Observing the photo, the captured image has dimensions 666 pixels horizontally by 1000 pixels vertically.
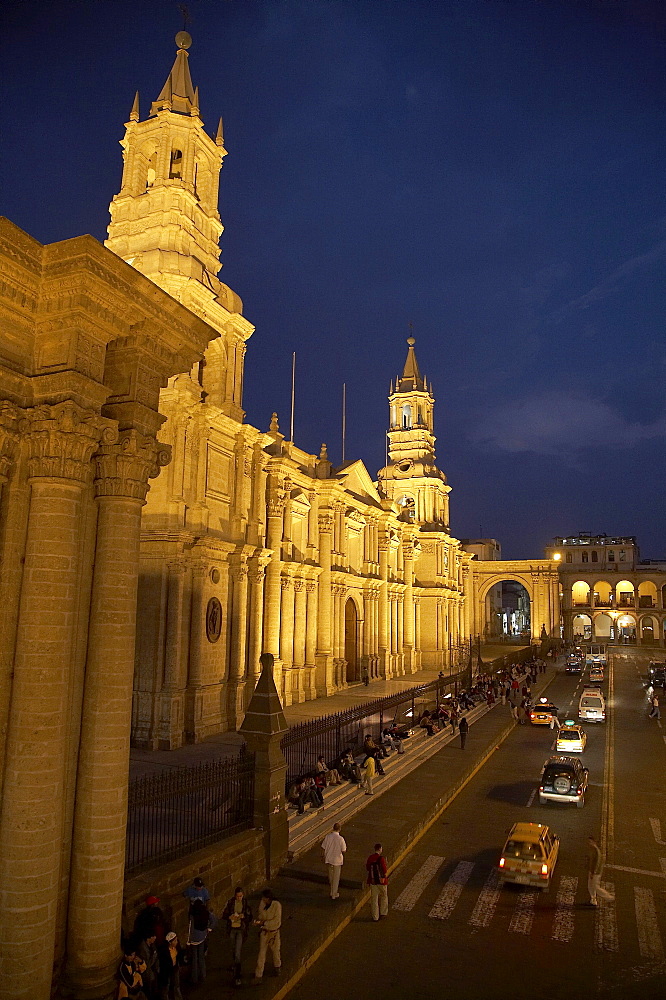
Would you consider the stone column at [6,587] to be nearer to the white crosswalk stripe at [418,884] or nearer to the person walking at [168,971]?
the person walking at [168,971]

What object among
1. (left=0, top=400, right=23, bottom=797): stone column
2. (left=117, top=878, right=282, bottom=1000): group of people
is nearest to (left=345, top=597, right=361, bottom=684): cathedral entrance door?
(left=117, top=878, right=282, bottom=1000): group of people

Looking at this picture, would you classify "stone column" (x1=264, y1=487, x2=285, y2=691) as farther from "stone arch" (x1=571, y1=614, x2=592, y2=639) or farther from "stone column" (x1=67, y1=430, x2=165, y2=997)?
"stone arch" (x1=571, y1=614, x2=592, y2=639)

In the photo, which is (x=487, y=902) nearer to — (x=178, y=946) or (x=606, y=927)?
(x=606, y=927)

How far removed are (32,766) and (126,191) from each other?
1109 inches

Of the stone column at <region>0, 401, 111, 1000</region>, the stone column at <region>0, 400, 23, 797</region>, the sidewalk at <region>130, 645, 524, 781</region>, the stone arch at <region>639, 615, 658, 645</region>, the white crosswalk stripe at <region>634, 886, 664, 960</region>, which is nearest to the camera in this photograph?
the stone column at <region>0, 401, 111, 1000</region>

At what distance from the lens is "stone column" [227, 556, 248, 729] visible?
27297mm

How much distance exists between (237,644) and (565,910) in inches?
701

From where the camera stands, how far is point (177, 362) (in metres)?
10.8

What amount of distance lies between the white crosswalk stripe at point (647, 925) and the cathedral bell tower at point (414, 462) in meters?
46.8

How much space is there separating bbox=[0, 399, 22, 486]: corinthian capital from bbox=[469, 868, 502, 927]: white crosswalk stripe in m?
11.0

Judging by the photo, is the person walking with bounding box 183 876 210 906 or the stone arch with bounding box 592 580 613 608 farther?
the stone arch with bounding box 592 580 613 608

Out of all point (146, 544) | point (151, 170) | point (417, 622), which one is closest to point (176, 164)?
point (151, 170)

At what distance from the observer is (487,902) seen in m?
12.7

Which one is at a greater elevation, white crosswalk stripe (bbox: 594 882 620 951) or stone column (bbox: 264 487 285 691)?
stone column (bbox: 264 487 285 691)
